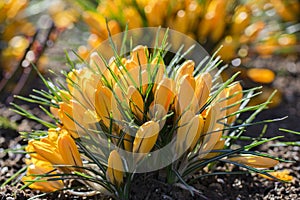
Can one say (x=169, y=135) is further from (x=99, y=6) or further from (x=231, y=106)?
(x=99, y=6)

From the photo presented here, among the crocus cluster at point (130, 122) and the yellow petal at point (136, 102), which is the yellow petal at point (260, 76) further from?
the yellow petal at point (136, 102)

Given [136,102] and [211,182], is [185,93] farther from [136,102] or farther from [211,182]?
[211,182]

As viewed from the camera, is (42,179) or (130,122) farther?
(42,179)

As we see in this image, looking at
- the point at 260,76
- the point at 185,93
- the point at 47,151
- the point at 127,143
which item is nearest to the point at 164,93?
the point at 185,93

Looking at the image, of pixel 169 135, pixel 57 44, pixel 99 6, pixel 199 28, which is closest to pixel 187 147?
pixel 169 135

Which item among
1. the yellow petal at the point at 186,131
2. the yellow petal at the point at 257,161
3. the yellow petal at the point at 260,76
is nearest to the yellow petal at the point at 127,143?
the yellow petal at the point at 186,131

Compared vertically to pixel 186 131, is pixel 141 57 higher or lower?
higher
